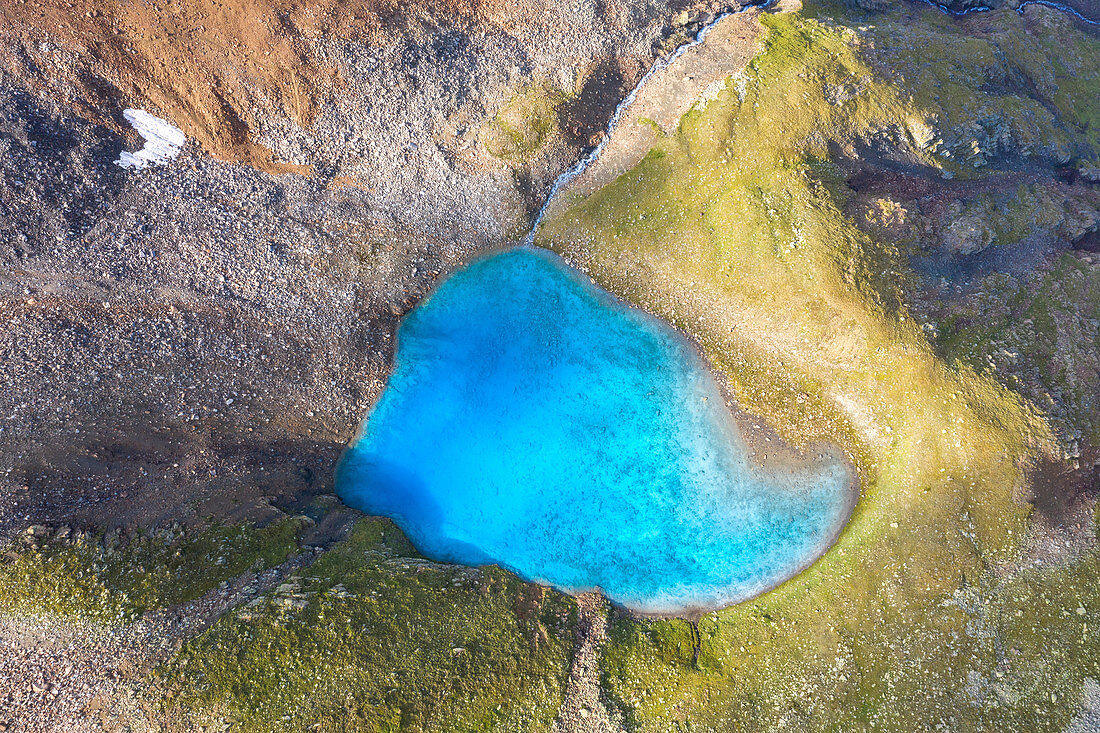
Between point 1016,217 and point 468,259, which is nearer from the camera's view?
point 1016,217

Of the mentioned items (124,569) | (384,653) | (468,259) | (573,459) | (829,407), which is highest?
(468,259)

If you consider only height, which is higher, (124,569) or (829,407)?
(124,569)

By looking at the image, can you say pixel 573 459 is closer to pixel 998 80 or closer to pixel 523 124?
pixel 523 124

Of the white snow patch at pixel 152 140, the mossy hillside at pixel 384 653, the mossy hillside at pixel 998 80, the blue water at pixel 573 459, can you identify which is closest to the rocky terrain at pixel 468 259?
the mossy hillside at pixel 384 653

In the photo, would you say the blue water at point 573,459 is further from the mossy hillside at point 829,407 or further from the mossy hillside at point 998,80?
the mossy hillside at point 998,80

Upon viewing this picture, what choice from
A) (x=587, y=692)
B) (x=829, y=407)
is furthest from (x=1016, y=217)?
(x=587, y=692)

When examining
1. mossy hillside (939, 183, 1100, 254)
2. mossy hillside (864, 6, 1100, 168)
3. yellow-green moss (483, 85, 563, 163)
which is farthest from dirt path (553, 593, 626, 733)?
mossy hillside (864, 6, 1100, 168)
